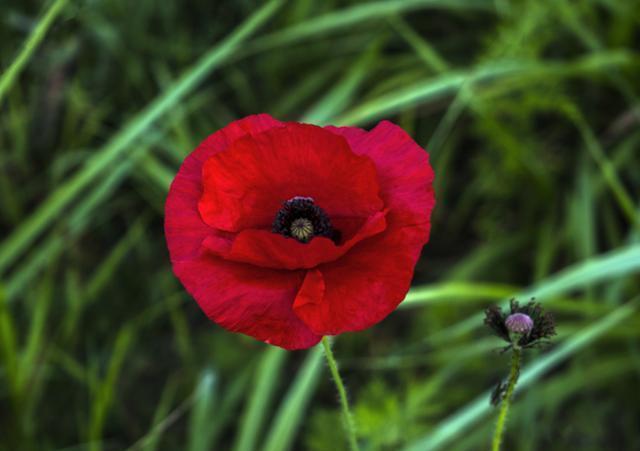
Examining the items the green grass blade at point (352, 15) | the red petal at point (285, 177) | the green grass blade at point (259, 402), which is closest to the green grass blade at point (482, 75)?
the green grass blade at point (352, 15)

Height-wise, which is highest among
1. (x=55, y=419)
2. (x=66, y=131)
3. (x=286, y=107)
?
(x=286, y=107)

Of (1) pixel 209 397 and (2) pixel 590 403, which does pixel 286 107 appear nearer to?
(1) pixel 209 397

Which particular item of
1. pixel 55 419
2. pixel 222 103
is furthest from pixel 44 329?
pixel 222 103

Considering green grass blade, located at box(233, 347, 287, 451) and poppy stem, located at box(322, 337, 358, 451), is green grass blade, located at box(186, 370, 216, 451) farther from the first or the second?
poppy stem, located at box(322, 337, 358, 451)

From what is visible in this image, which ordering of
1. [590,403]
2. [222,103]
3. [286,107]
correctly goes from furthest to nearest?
[222,103] < [286,107] < [590,403]

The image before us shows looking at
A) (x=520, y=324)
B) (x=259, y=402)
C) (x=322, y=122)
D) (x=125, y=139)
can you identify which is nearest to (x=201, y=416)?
(x=259, y=402)

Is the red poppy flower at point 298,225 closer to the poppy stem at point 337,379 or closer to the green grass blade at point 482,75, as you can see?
the poppy stem at point 337,379

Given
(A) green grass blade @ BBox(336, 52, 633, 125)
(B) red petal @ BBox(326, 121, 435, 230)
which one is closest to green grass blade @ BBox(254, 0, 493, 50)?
(A) green grass blade @ BBox(336, 52, 633, 125)
